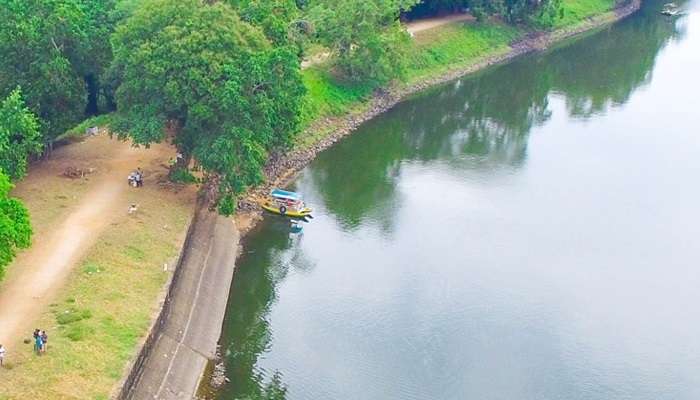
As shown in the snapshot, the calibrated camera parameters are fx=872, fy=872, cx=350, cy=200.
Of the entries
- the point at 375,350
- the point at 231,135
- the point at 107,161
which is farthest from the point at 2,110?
the point at 375,350

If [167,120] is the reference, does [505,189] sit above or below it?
below

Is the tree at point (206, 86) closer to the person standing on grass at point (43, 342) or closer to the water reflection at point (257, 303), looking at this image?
the water reflection at point (257, 303)

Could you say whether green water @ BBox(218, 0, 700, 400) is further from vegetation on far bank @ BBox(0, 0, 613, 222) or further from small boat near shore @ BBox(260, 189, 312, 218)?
vegetation on far bank @ BBox(0, 0, 613, 222)

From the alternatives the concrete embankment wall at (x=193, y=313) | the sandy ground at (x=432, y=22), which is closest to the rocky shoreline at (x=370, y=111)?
the concrete embankment wall at (x=193, y=313)

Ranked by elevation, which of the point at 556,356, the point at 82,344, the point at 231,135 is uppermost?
the point at 231,135

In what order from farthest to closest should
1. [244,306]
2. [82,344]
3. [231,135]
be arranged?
[231,135] → [244,306] → [82,344]

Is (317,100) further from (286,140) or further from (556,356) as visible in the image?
(556,356)

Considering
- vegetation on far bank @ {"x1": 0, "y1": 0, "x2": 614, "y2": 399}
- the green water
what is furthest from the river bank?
vegetation on far bank @ {"x1": 0, "y1": 0, "x2": 614, "y2": 399}
